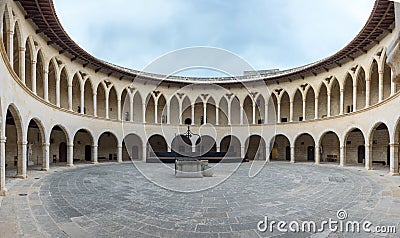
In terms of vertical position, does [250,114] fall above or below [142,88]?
below

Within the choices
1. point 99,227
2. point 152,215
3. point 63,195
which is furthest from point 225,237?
point 63,195

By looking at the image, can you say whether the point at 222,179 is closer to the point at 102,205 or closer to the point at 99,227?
the point at 102,205

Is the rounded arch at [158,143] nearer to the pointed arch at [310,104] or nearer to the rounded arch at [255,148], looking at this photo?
the rounded arch at [255,148]

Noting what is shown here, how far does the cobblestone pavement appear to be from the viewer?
6.16 m

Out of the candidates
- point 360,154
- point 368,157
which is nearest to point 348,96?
point 360,154

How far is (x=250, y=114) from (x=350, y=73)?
14.0 metres

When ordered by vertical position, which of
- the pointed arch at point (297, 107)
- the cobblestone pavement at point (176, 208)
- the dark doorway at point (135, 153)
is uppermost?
the pointed arch at point (297, 107)

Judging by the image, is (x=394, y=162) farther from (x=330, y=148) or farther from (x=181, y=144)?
(x=181, y=144)

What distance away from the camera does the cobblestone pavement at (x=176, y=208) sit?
6164 millimetres

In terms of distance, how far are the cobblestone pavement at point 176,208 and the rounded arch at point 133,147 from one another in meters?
17.7

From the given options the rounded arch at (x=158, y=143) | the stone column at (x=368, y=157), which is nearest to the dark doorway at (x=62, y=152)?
the rounded arch at (x=158, y=143)

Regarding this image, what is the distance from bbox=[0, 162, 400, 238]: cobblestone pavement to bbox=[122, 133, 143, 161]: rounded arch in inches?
698

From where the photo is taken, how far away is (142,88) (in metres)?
30.0

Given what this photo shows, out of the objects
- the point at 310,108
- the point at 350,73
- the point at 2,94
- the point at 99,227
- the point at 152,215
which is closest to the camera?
the point at 99,227
